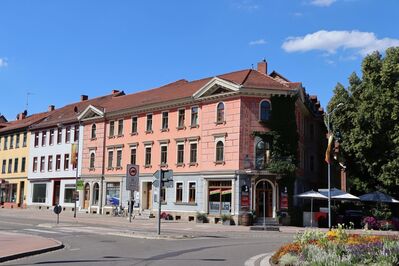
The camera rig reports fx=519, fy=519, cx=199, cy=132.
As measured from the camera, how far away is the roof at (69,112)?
5675 cm

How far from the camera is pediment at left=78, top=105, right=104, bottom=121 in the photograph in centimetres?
5159

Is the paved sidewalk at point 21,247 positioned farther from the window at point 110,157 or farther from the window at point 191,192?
the window at point 110,157

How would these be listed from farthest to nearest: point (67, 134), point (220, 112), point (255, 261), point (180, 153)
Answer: point (67, 134) → point (180, 153) → point (220, 112) → point (255, 261)

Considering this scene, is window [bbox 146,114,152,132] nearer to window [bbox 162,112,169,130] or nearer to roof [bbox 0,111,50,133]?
window [bbox 162,112,169,130]

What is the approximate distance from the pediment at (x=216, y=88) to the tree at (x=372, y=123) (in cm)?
1013

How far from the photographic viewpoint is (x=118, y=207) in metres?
47.2

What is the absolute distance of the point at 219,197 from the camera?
130 feet

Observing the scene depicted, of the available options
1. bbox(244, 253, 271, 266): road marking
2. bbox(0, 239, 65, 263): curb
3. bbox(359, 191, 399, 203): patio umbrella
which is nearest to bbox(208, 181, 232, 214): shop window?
bbox(359, 191, 399, 203): patio umbrella

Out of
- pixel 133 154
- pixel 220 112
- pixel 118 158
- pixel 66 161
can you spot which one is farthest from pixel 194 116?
pixel 66 161

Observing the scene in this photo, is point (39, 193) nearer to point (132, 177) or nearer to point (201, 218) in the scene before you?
point (201, 218)

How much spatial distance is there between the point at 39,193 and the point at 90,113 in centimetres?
1354

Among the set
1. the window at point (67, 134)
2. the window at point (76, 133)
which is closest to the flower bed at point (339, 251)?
the window at point (76, 133)

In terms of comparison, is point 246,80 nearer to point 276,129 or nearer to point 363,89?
point 276,129

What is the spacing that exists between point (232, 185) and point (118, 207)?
13.3m
